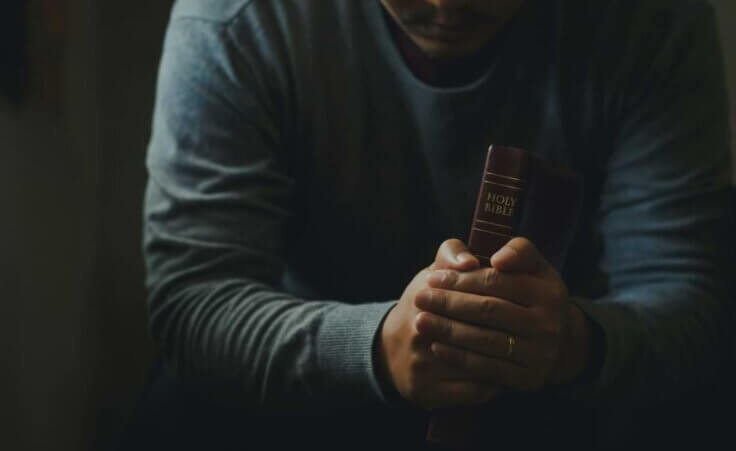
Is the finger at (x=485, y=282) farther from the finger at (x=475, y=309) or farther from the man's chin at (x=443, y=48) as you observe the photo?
the man's chin at (x=443, y=48)

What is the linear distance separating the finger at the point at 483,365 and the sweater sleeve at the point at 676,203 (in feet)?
0.67

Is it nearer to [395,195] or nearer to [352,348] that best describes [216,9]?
[395,195]

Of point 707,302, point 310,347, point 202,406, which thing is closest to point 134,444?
point 202,406

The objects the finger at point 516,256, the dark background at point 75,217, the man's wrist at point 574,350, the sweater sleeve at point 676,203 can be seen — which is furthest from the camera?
the dark background at point 75,217

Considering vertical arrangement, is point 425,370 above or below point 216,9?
below

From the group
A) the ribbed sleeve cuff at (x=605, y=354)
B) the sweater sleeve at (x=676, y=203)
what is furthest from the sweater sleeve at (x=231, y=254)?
the sweater sleeve at (x=676, y=203)

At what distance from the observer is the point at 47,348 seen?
4.38 ft

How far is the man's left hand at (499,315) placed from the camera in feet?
2.62

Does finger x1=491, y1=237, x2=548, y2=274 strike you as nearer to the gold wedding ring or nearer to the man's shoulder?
the gold wedding ring

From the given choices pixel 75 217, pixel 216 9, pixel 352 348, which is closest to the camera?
pixel 352 348

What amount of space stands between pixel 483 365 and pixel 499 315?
5 centimetres

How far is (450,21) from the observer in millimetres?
941

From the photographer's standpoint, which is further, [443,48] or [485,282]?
[443,48]

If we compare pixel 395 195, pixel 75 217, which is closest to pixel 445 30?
pixel 395 195
